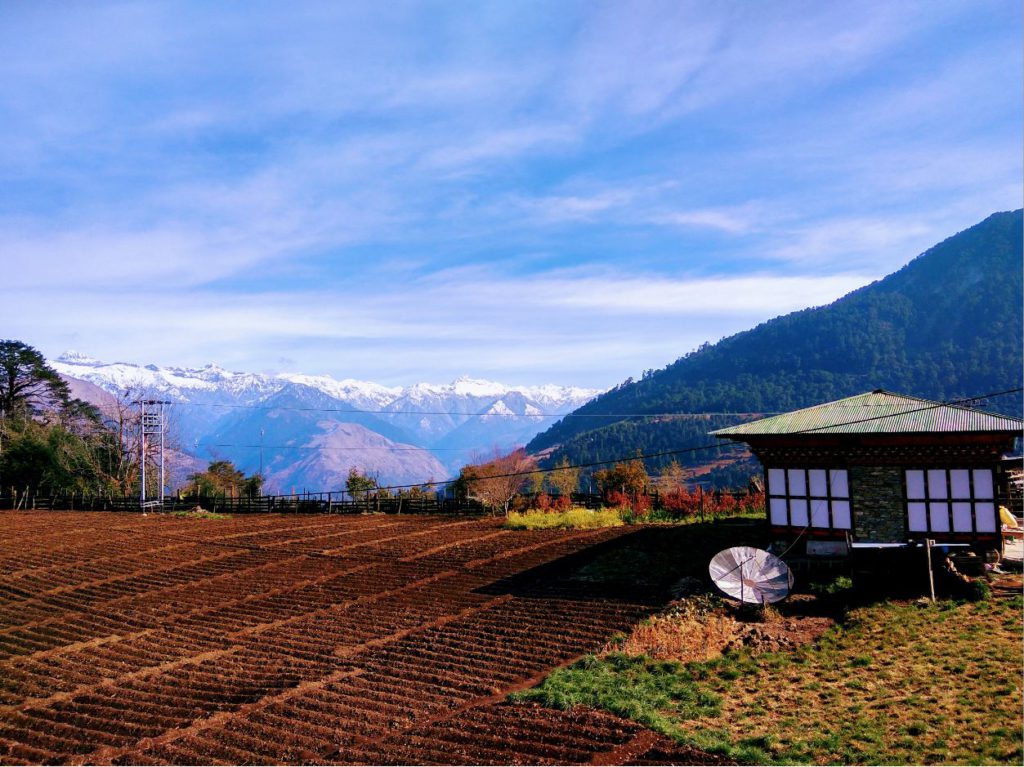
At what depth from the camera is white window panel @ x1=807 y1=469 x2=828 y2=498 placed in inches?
989

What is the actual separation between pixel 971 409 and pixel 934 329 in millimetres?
→ 178040

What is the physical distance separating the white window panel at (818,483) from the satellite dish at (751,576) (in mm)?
4686

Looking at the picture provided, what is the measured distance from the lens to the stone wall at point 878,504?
941 inches

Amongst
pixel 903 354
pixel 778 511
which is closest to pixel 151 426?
pixel 778 511

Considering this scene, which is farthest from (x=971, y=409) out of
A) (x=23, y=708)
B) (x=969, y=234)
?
(x=969, y=234)

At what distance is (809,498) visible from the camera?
83.4 feet

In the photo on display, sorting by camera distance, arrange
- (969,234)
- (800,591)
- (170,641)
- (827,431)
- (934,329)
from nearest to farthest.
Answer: (170,641) < (800,591) < (827,431) < (934,329) < (969,234)

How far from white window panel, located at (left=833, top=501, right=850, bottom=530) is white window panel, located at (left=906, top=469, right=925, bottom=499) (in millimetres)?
1946

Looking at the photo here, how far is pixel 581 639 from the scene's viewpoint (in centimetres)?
1858

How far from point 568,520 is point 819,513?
58.8 feet

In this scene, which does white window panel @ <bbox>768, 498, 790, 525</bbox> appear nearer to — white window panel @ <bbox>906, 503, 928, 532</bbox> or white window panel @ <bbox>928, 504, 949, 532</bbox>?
white window panel @ <bbox>906, 503, 928, 532</bbox>

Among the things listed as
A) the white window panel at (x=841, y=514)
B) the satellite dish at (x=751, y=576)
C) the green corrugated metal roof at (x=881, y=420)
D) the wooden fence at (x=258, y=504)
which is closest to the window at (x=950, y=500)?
the green corrugated metal roof at (x=881, y=420)

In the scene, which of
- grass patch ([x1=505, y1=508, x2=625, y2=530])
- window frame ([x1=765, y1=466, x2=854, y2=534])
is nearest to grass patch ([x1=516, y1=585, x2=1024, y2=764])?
window frame ([x1=765, y1=466, x2=854, y2=534])

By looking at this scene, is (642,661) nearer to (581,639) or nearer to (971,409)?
(581,639)
